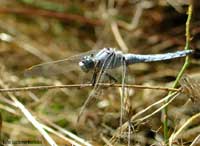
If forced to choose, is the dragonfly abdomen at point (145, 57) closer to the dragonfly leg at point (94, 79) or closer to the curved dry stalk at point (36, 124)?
the dragonfly leg at point (94, 79)

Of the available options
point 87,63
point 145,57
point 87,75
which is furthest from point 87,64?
point 145,57

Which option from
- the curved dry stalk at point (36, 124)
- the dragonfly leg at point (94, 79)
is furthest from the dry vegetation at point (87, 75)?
the dragonfly leg at point (94, 79)

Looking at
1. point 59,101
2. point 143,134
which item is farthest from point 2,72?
point 143,134

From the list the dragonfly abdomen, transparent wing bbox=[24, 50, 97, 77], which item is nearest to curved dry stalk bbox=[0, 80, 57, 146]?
transparent wing bbox=[24, 50, 97, 77]

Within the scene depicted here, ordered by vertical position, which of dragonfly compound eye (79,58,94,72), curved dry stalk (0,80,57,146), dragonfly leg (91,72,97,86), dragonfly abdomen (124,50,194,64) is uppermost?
dragonfly abdomen (124,50,194,64)

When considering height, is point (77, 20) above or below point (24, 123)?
above

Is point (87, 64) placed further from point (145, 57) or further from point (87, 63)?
point (145, 57)

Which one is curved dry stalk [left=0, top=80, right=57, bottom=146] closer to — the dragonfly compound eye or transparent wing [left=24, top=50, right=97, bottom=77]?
transparent wing [left=24, top=50, right=97, bottom=77]

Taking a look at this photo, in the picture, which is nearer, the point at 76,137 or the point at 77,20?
the point at 76,137

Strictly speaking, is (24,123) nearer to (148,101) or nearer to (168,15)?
(148,101)
